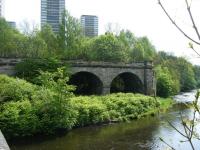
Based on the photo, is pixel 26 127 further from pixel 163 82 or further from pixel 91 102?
pixel 163 82

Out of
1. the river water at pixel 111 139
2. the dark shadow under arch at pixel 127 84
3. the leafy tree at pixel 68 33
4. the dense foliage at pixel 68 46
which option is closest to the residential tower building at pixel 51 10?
the dense foliage at pixel 68 46

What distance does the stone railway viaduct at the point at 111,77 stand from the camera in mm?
49178

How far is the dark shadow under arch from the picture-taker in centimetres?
5547

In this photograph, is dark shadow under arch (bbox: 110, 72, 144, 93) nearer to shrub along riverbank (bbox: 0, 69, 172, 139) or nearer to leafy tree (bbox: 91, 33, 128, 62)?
leafy tree (bbox: 91, 33, 128, 62)

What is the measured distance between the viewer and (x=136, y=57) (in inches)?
2982

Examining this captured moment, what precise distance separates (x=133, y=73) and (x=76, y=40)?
12350 mm

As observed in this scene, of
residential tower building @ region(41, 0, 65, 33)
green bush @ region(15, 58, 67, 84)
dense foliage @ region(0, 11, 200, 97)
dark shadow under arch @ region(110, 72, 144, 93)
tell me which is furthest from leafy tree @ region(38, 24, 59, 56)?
residential tower building @ region(41, 0, 65, 33)

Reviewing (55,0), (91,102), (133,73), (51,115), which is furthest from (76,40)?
(55,0)

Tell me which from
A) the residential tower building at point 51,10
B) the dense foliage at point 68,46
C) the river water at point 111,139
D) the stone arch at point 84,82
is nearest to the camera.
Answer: the river water at point 111,139

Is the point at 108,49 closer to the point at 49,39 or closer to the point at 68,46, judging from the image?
the point at 68,46

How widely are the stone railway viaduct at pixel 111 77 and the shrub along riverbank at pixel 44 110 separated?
429 inches

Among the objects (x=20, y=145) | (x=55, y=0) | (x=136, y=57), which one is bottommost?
(x=20, y=145)

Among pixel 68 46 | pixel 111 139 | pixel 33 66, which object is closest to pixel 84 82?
pixel 68 46

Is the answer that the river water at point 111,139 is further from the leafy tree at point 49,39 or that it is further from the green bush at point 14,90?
the leafy tree at point 49,39
